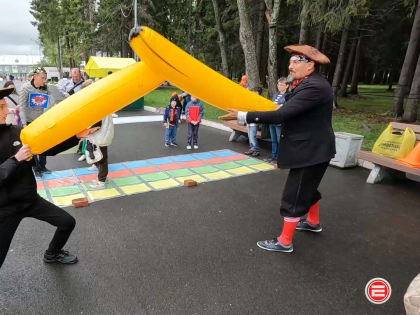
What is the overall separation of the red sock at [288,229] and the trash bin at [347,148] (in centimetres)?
400

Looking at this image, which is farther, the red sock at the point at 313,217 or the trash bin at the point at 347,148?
the trash bin at the point at 347,148

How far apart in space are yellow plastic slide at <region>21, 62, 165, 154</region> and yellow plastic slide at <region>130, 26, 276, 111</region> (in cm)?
18

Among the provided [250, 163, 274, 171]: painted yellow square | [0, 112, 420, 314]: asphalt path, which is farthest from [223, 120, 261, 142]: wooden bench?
[0, 112, 420, 314]: asphalt path

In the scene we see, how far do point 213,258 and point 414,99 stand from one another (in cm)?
1035

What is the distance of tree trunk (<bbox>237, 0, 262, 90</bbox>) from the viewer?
1125 centimetres

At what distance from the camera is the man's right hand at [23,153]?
7.40 ft

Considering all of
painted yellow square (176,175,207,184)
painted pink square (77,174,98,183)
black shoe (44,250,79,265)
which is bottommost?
painted pink square (77,174,98,183)

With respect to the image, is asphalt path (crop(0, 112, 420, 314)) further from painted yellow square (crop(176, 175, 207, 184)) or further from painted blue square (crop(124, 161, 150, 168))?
painted blue square (crop(124, 161, 150, 168))

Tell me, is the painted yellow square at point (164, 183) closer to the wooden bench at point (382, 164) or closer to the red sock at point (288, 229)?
the red sock at point (288, 229)

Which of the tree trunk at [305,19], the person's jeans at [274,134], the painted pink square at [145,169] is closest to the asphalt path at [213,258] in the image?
the painted pink square at [145,169]

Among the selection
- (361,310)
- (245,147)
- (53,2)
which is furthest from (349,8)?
(53,2)

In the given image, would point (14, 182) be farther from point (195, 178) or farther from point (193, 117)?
point (193, 117)

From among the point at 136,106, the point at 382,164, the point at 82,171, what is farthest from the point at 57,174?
the point at 136,106

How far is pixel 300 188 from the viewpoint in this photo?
10.7 feet
